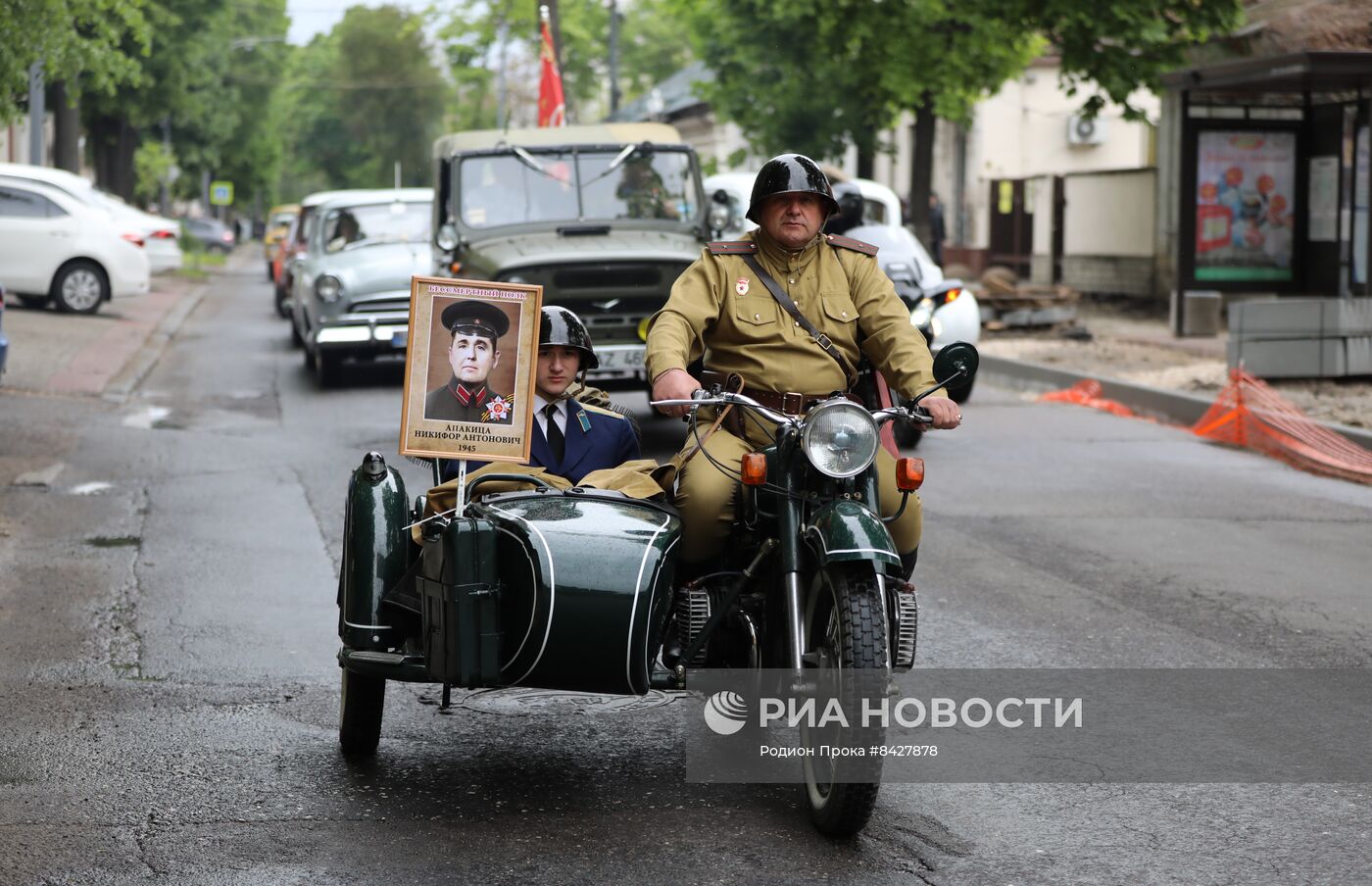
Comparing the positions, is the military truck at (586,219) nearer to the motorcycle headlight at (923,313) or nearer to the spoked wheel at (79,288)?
the motorcycle headlight at (923,313)

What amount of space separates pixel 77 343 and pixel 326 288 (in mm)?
5060

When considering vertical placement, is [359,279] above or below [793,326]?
above

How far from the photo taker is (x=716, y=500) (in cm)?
511

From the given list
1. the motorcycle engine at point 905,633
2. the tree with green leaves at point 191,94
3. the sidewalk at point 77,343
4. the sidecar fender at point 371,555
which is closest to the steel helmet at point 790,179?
the motorcycle engine at point 905,633

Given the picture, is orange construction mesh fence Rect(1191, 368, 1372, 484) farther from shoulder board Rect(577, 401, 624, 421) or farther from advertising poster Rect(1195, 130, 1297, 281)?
shoulder board Rect(577, 401, 624, 421)

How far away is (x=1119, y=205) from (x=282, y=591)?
2419 centimetres

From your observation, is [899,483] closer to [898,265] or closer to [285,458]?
[285,458]

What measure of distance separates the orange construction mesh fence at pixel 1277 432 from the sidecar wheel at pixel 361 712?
8422mm

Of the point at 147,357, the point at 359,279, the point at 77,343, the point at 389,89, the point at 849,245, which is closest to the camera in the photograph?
the point at 849,245

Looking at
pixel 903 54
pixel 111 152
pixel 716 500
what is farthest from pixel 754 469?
pixel 111 152

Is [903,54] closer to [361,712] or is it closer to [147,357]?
[147,357]

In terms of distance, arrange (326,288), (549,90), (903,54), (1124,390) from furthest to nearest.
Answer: (549,90) < (903,54) < (326,288) < (1124,390)

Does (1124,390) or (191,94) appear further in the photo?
(191,94)

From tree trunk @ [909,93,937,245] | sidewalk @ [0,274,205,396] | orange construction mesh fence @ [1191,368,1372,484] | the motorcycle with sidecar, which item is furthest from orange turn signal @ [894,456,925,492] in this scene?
tree trunk @ [909,93,937,245]
